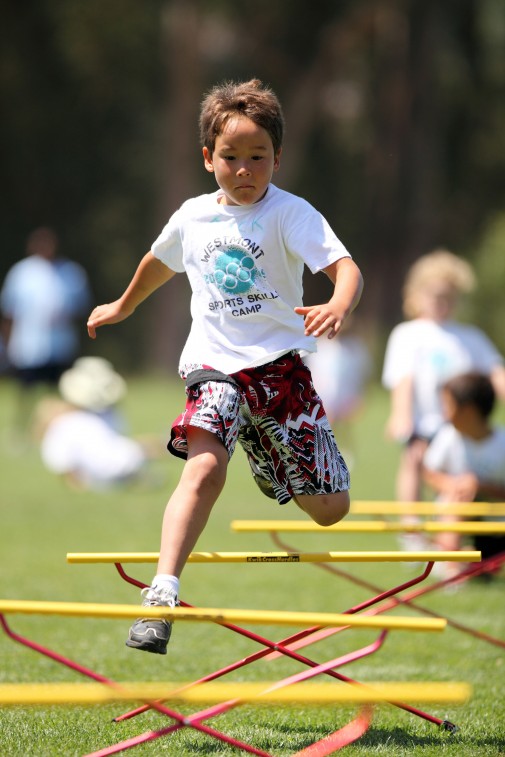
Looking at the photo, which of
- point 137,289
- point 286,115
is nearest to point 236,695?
point 137,289

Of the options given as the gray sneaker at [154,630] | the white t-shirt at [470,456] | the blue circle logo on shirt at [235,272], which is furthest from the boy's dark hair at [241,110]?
the white t-shirt at [470,456]

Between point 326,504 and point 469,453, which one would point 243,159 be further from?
point 469,453

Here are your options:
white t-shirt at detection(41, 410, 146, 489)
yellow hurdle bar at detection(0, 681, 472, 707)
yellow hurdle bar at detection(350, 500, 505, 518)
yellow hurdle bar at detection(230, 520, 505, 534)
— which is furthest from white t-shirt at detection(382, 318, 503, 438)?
yellow hurdle bar at detection(0, 681, 472, 707)

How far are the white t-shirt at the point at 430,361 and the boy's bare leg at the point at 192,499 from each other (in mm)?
4082

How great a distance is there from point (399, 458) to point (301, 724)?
11.5 metres

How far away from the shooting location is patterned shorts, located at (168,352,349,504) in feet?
14.2

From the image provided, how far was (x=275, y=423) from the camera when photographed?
4.48 metres

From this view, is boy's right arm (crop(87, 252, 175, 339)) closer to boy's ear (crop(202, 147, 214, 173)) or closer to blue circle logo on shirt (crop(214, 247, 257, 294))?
blue circle logo on shirt (crop(214, 247, 257, 294))

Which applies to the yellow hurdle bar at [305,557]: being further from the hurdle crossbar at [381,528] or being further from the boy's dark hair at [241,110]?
the boy's dark hair at [241,110]

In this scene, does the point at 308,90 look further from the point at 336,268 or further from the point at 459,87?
the point at 336,268

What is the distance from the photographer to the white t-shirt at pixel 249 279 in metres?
4.39

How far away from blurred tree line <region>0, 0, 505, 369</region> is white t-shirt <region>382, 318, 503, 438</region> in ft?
71.7

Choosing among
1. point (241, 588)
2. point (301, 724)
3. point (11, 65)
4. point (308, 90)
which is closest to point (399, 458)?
point (241, 588)

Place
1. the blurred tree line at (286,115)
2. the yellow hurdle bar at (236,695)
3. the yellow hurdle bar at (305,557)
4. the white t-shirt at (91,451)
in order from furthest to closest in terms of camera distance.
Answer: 1. the blurred tree line at (286,115)
2. the white t-shirt at (91,451)
3. the yellow hurdle bar at (305,557)
4. the yellow hurdle bar at (236,695)
